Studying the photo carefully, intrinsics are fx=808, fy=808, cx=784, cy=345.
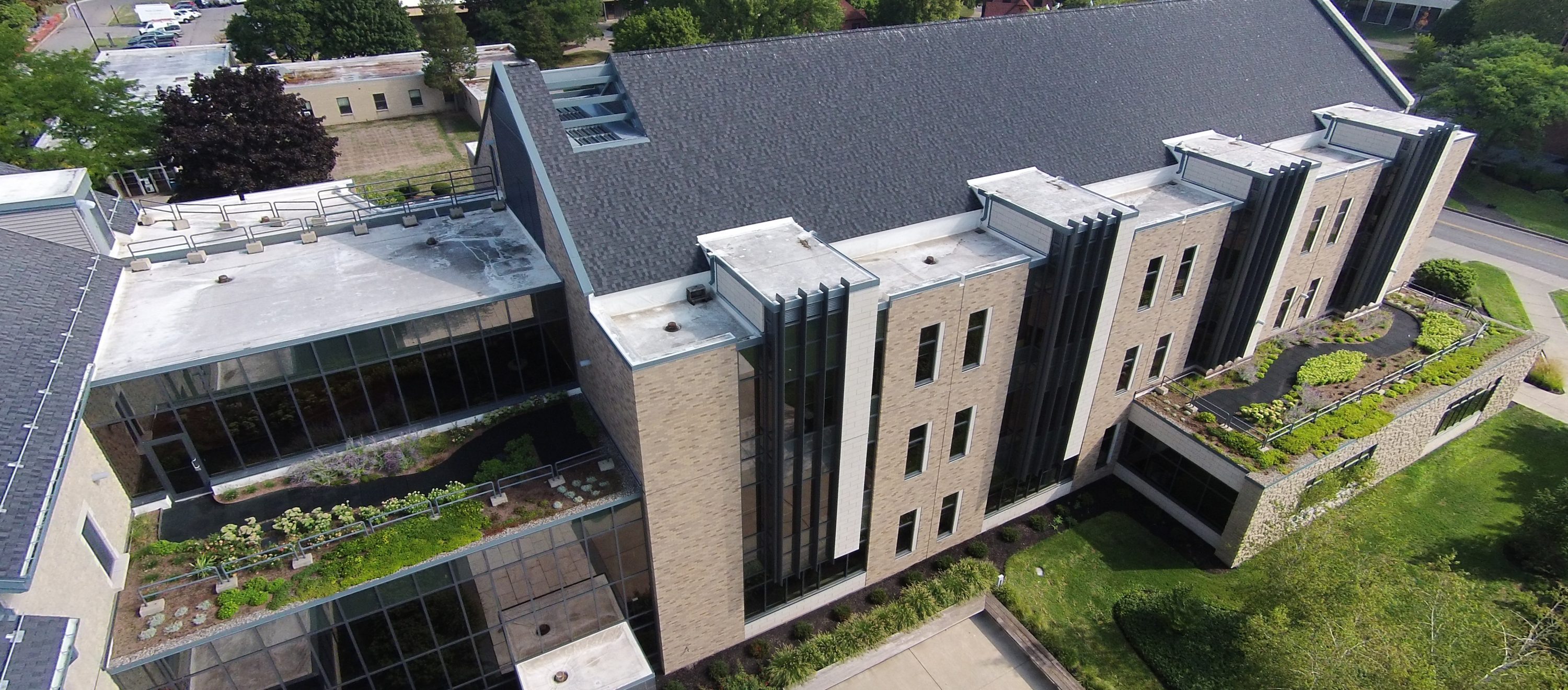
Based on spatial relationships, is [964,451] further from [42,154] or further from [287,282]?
[42,154]

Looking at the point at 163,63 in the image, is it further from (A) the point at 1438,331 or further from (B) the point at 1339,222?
(A) the point at 1438,331

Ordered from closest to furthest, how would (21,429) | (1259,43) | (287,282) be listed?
1. (21,429)
2. (287,282)
3. (1259,43)

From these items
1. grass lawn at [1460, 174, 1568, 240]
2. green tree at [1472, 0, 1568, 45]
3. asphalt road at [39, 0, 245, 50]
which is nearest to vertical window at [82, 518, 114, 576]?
grass lawn at [1460, 174, 1568, 240]

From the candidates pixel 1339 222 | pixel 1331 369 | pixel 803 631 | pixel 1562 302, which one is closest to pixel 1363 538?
pixel 1331 369

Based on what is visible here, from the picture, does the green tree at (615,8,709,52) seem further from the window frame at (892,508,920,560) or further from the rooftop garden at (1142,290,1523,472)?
the window frame at (892,508,920,560)

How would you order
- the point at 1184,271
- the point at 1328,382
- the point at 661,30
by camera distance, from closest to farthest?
1. the point at 1184,271
2. the point at 1328,382
3. the point at 661,30

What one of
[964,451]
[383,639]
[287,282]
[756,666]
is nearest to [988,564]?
[964,451]

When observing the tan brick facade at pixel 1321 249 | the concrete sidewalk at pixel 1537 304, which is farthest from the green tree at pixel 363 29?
the concrete sidewalk at pixel 1537 304
